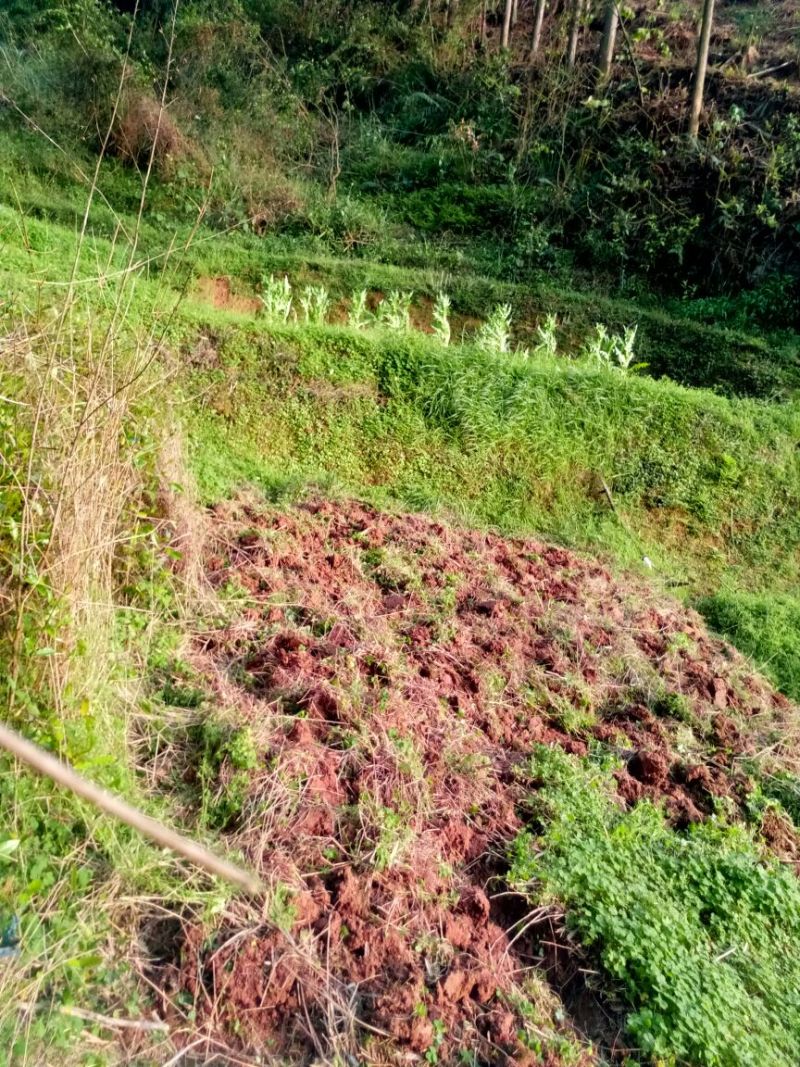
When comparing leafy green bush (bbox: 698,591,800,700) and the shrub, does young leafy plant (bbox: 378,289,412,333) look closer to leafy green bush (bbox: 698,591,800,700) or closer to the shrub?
leafy green bush (bbox: 698,591,800,700)

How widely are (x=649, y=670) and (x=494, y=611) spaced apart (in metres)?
0.86

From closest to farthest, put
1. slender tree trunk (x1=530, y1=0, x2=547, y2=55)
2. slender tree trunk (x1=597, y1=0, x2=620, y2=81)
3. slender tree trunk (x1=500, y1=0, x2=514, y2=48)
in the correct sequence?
slender tree trunk (x1=597, y1=0, x2=620, y2=81) < slender tree trunk (x1=530, y1=0, x2=547, y2=55) < slender tree trunk (x1=500, y1=0, x2=514, y2=48)

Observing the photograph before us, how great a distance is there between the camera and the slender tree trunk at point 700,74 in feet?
37.0

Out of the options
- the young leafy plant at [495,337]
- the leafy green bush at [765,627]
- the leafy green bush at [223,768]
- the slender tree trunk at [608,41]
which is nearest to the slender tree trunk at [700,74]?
→ the slender tree trunk at [608,41]

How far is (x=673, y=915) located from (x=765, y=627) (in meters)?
2.93

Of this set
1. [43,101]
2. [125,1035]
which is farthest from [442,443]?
[43,101]

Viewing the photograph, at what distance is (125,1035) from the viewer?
7.73 feet

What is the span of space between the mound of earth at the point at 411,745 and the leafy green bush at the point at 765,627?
0.25 meters

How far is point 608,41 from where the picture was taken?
1238cm

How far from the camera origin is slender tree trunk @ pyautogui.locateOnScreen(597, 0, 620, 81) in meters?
12.1

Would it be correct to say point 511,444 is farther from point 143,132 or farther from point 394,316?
point 143,132

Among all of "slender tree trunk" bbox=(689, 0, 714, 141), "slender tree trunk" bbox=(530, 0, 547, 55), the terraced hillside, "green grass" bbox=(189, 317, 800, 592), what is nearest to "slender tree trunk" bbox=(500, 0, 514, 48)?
"slender tree trunk" bbox=(530, 0, 547, 55)

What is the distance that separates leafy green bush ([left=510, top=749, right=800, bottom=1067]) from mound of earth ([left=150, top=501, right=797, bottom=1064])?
0.13 metres

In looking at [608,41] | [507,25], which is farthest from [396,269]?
[507,25]
